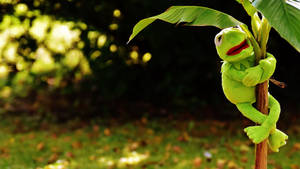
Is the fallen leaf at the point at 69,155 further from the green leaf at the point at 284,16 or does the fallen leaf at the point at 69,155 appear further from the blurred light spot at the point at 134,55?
the green leaf at the point at 284,16

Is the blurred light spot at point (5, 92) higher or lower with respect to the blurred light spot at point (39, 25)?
lower

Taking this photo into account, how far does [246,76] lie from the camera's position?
79.4 inches

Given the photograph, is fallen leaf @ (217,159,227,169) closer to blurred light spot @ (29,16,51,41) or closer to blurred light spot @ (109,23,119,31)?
blurred light spot @ (109,23,119,31)

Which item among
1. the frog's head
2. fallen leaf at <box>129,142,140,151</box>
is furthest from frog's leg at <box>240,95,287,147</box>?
fallen leaf at <box>129,142,140,151</box>

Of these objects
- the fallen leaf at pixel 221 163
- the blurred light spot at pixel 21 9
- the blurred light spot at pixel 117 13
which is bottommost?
the fallen leaf at pixel 221 163

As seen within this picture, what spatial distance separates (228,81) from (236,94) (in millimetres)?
86

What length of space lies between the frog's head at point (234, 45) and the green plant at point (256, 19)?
0.04 meters

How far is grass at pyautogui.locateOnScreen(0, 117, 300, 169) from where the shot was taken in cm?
387

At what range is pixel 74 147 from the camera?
177 inches

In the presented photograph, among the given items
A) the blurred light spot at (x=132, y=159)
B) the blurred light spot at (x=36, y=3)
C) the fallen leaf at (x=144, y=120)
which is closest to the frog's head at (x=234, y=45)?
the blurred light spot at (x=132, y=159)

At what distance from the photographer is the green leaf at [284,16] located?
174 cm

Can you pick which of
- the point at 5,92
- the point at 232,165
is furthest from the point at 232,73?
the point at 5,92

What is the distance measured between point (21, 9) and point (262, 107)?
3920 mm

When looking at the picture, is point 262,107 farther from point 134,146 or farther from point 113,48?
point 113,48
